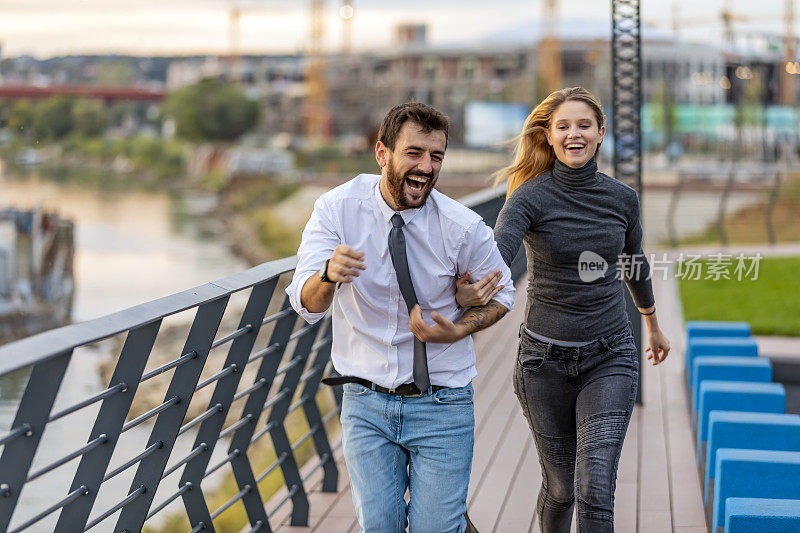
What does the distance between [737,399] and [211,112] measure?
10018 centimetres

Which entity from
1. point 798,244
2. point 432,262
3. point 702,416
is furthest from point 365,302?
point 798,244

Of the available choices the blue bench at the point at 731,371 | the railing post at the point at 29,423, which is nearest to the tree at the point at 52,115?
the blue bench at the point at 731,371

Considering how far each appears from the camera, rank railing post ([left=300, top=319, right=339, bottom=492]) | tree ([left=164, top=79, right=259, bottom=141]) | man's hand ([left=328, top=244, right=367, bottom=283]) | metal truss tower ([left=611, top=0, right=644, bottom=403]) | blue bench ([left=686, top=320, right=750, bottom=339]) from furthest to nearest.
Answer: tree ([left=164, top=79, right=259, bottom=141]), blue bench ([left=686, top=320, right=750, bottom=339]), metal truss tower ([left=611, top=0, right=644, bottom=403]), railing post ([left=300, top=319, right=339, bottom=492]), man's hand ([left=328, top=244, right=367, bottom=283])

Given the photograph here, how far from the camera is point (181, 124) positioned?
98.6 meters

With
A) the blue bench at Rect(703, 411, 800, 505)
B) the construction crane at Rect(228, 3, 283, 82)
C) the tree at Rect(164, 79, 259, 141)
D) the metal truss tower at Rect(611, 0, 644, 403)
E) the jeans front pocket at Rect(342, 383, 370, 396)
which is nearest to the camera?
the jeans front pocket at Rect(342, 383, 370, 396)

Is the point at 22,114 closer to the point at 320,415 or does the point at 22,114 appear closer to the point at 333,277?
the point at 320,415

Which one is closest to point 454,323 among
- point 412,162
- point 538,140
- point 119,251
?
point 412,162

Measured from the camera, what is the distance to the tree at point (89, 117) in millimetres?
71062

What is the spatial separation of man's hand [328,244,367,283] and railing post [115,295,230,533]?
2.22 feet

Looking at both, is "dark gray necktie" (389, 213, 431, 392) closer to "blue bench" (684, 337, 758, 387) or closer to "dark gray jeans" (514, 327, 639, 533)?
"dark gray jeans" (514, 327, 639, 533)

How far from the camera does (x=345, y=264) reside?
8.53ft

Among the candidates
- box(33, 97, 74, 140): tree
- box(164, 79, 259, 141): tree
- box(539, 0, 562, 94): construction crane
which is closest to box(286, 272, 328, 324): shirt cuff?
box(33, 97, 74, 140): tree

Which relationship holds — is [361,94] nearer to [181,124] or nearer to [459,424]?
[181,124]

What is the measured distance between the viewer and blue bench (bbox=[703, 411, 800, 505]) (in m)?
4.42
